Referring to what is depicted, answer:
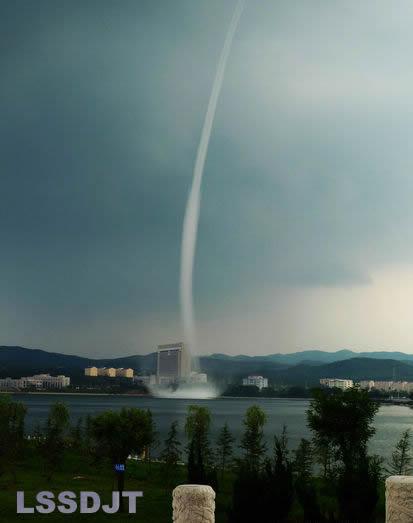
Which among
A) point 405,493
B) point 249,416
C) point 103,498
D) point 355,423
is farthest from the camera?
point 249,416

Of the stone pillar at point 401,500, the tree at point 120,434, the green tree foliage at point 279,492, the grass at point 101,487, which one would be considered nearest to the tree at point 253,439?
the grass at point 101,487

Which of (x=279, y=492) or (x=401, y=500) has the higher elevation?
(x=401, y=500)

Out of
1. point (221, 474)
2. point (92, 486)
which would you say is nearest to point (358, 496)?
point (92, 486)

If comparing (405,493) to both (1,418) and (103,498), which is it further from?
(1,418)

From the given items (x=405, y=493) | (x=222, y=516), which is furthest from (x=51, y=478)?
(x=405, y=493)

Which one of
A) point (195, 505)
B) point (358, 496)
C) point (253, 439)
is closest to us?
point (195, 505)

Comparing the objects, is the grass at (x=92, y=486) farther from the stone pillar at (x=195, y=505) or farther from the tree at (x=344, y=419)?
the stone pillar at (x=195, y=505)

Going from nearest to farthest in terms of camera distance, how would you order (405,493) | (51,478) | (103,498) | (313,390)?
(405,493)
(103,498)
(51,478)
(313,390)

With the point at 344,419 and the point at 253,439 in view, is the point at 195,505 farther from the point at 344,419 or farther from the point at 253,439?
the point at 253,439
